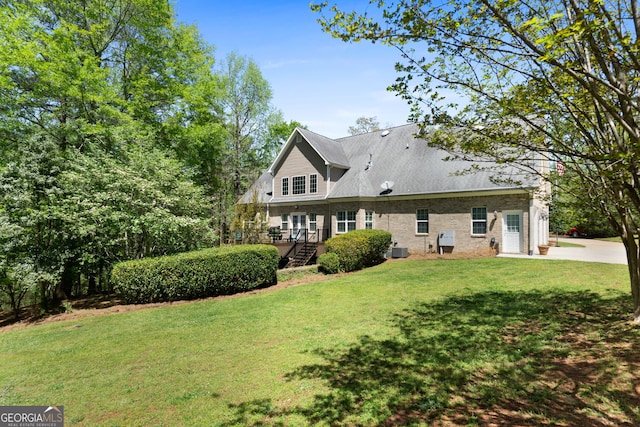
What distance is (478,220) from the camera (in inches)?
635

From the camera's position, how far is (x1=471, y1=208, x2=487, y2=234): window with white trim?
16.0 meters

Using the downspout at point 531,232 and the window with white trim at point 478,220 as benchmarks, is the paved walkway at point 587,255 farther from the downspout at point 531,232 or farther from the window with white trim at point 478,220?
the window with white trim at point 478,220

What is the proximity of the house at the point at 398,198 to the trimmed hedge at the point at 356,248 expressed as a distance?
2.43m

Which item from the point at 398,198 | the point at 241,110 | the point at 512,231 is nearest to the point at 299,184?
the point at 398,198

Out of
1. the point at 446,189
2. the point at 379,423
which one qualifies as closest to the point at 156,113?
the point at 446,189

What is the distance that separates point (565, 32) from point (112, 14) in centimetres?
1728

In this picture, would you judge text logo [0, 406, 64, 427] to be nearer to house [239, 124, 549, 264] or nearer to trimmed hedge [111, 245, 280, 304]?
→ trimmed hedge [111, 245, 280, 304]

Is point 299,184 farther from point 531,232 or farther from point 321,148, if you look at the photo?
point 531,232

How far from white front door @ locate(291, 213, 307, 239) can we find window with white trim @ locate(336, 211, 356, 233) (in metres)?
3.29

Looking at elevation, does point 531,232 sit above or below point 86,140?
below

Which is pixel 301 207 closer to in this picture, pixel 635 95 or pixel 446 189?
pixel 446 189

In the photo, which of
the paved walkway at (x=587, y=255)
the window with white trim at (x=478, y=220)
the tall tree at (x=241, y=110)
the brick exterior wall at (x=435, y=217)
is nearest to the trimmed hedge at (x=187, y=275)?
the brick exterior wall at (x=435, y=217)

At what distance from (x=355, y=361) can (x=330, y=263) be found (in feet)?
31.4

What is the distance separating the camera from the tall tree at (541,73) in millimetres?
3324
